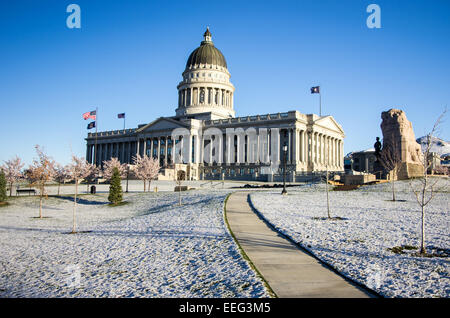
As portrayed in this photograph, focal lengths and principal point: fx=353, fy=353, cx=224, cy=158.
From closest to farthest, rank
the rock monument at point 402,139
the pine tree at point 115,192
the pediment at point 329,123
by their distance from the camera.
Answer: the rock monument at point 402,139 < the pine tree at point 115,192 < the pediment at point 329,123

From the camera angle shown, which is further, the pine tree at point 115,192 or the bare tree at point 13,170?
the bare tree at point 13,170

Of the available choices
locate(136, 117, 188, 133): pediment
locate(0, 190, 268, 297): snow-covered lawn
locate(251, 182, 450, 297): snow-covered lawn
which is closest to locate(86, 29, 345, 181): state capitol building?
locate(136, 117, 188, 133): pediment

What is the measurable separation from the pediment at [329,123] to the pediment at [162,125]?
126 feet

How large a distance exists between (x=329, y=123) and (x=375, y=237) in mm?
88781

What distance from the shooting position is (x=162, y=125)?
111m

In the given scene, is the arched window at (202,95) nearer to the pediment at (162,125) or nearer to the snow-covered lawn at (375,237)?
the pediment at (162,125)

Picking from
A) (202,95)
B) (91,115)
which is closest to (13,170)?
(91,115)

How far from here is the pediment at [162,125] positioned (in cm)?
10656

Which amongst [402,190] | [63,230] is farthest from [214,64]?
[63,230]

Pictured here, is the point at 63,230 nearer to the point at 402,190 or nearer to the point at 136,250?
the point at 136,250

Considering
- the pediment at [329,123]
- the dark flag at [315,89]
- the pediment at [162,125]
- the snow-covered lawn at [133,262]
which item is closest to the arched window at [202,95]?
the pediment at [162,125]

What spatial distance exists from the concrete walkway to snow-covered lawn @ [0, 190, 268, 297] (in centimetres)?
53

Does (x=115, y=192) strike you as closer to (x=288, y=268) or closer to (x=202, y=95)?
(x=288, y=268)

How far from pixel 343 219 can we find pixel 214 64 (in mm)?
112501
